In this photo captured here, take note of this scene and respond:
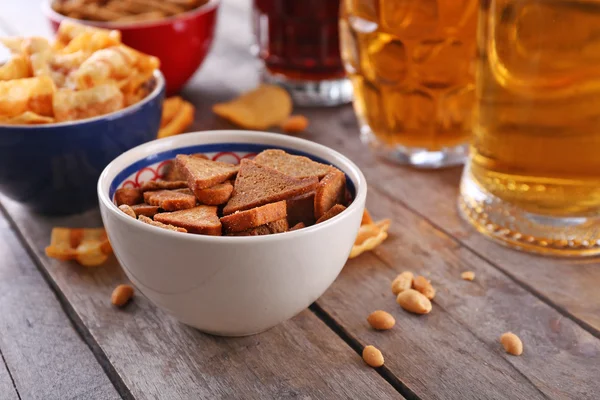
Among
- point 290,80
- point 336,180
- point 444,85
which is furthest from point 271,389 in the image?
point 290,80

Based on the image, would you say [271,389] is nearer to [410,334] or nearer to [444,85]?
[410,334]

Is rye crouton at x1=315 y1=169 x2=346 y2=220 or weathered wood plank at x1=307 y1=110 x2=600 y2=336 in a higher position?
rye crouton at x1=315 y1=169 x2=346 y2=220

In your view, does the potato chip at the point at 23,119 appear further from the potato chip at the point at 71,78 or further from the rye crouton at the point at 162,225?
the rye crouton at the point at 162,225

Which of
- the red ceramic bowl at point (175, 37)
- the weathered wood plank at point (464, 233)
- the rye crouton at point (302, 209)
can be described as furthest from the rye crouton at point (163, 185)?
the red ceramic bowl at point (175, 37)

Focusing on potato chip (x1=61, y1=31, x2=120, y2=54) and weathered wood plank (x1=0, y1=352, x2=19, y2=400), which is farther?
potato chip (x1=61, y1=31, x2=120, y2=54)

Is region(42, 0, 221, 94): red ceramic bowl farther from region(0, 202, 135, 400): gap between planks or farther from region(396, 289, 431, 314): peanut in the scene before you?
region(396, 289, 431, 314): peanut

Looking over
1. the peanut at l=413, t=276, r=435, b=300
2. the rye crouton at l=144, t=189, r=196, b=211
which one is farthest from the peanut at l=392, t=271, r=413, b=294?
the rye crouton at l=144, t=189, r=196, b=211
